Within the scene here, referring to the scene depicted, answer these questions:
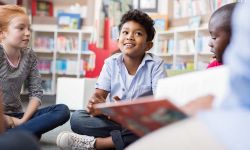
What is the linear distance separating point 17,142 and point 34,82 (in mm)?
1236

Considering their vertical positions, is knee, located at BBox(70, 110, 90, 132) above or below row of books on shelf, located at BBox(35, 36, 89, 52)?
below

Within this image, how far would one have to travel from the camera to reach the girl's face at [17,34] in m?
1.72

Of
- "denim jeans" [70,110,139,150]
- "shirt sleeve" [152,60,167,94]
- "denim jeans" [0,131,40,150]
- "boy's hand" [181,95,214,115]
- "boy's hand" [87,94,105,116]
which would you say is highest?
"boy's hand" [181,95,214,115]

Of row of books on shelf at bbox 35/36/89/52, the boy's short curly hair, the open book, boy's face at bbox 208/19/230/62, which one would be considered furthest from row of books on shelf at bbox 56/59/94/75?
the open book

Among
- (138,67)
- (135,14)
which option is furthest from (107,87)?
(135,14)

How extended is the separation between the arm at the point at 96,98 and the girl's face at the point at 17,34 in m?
0.41

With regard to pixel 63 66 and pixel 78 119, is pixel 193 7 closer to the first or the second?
pixel 63 66

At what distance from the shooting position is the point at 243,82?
48 centimetres

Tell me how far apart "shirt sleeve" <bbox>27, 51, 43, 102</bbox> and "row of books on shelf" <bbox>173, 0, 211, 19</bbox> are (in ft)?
9.89

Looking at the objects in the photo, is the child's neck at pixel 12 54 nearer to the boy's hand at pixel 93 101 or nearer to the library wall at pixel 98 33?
the boy's hand at pixel 93 101

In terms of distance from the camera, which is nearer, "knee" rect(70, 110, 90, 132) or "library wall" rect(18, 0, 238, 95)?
"knee" rect(70, 110, 90, 132)

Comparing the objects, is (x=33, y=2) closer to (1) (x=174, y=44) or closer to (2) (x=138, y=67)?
(1) (x=174, y=44)

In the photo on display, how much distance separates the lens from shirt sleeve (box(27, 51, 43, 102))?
1.80 m

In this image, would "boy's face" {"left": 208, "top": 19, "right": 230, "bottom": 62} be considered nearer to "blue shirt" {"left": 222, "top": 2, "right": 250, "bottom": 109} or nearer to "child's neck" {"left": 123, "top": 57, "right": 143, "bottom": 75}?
"child's neck" {"left": 123, "top": 57, "right": 143, "bottom": 75}
